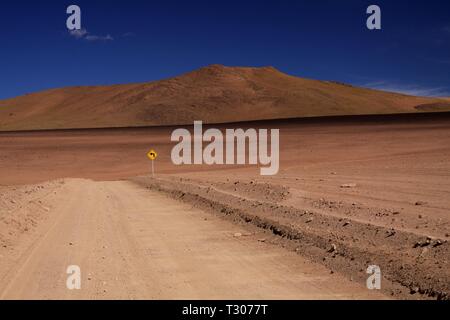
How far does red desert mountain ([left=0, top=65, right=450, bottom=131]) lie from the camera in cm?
11056

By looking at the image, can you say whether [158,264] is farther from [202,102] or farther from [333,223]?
[202,102]

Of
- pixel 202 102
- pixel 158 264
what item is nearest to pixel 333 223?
pixel 158 264

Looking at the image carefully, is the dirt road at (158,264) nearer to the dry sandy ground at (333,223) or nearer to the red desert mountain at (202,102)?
the dry sandy ground at (333,223)

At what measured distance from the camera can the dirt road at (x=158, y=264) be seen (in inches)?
270

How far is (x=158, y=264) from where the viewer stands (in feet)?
27.6

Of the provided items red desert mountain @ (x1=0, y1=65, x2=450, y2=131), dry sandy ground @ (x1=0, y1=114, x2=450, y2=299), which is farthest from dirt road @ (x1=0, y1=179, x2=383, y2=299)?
red desert mountain @ (x1=0, y1=65, x2=450, y2=131)

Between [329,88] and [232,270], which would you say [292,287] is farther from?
[329,88]

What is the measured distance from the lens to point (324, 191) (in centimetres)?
1689

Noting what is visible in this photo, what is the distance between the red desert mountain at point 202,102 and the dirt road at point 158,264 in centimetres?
9039

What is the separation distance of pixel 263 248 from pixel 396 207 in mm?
4290

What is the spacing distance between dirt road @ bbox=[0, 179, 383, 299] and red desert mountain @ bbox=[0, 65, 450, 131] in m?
90.4

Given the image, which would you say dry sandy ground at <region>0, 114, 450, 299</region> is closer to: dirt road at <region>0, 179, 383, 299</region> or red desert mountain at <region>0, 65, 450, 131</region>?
dirt road at <region>0, 179, 383, 299</region>

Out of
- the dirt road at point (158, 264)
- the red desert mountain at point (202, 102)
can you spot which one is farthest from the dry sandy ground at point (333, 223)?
the red desert mountain at point (202, 102)
